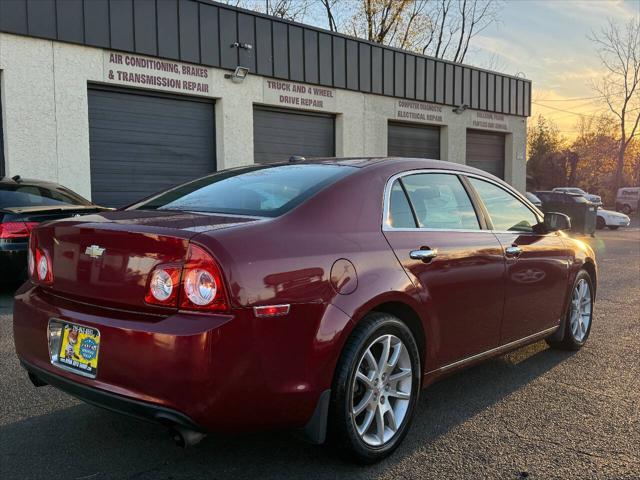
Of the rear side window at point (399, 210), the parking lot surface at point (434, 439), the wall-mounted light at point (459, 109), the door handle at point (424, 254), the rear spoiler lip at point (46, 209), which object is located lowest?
the parking lot surface at point (434, 439)

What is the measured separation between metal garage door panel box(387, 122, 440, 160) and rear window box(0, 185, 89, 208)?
37.0ft

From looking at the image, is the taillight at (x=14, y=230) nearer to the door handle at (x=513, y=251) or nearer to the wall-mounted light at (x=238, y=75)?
the door handle at (x=513, y=251)

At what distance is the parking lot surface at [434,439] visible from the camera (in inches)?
113

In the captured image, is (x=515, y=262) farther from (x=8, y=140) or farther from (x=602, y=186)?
(x=602, y=186)

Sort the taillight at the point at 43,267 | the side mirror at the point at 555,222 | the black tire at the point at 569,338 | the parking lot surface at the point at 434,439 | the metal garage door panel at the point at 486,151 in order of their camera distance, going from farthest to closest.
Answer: the metal garage door panel at the point at 486,151, the black tire at the point at 569,338, the side mirror at the point at 555,222, the taillight at the point at 43,267, the parking lot surface at the point at 434,439

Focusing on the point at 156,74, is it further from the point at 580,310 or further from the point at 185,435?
the point at 185,435

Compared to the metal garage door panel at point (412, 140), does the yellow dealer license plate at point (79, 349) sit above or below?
below

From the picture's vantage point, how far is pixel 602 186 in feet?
184

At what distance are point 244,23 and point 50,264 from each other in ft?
38.6

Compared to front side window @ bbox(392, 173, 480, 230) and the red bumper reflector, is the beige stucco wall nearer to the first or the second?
front side window @ bbox(392, 173, 480, 230)

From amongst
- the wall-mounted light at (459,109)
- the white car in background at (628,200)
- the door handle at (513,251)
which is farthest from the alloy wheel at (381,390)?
the white car in background at (628,200)

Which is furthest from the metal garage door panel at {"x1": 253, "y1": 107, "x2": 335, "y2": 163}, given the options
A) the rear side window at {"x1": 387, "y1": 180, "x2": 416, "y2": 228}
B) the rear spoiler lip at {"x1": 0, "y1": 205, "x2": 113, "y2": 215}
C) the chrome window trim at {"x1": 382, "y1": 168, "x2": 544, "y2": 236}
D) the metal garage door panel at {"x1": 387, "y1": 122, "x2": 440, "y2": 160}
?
the rear side window at {"x1": 387, "y1": 180, "x2": 416, "y2": 228}

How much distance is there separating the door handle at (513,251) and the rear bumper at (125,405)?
7.90 ft

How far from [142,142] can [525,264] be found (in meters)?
9.95
